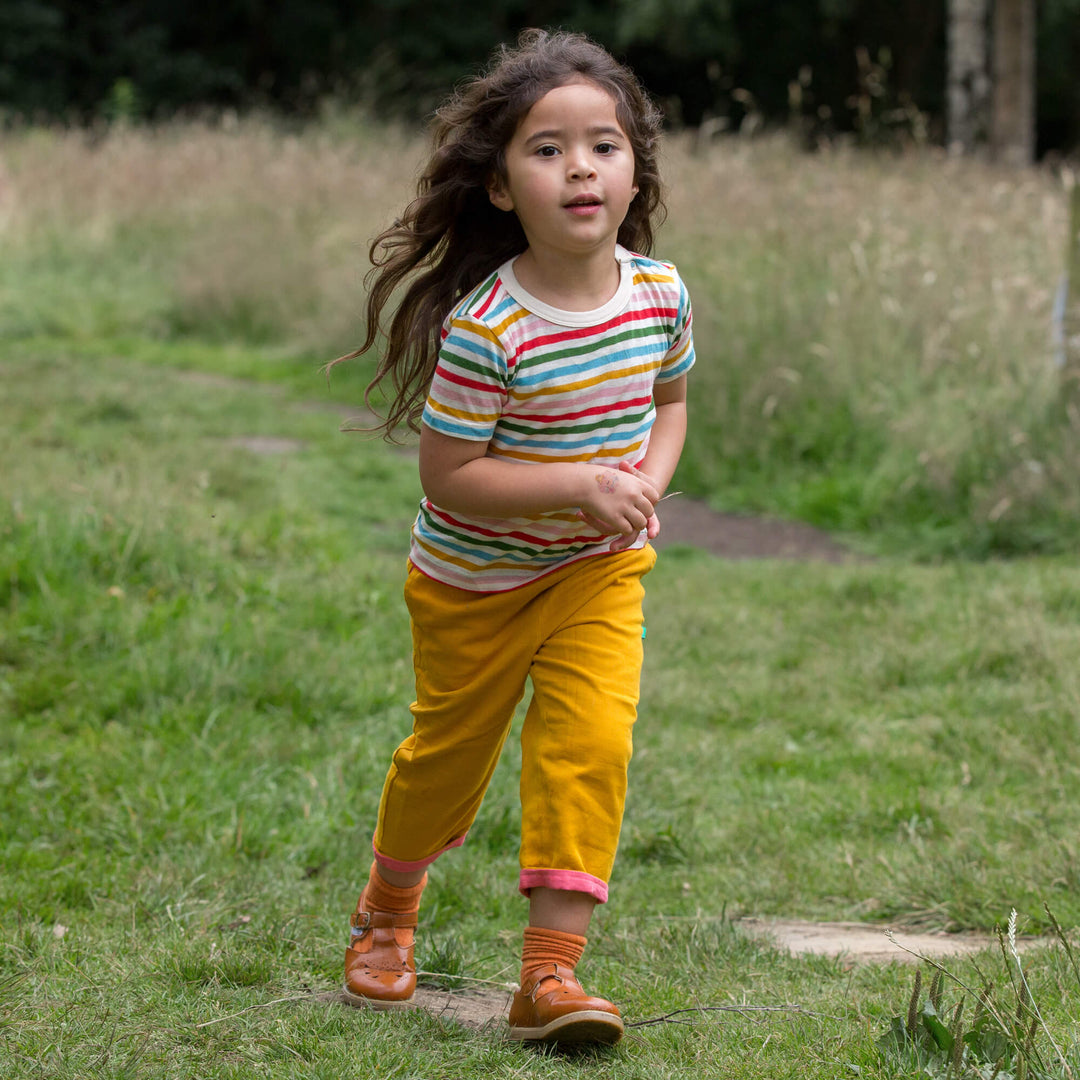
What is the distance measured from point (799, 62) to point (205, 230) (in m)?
19.8

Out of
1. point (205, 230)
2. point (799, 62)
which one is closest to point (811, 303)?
point (205, 230)

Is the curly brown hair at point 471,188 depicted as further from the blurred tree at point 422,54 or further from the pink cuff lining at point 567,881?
the blurred tree at point 422,54

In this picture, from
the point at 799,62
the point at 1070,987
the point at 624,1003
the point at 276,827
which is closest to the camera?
the point at 1070,987

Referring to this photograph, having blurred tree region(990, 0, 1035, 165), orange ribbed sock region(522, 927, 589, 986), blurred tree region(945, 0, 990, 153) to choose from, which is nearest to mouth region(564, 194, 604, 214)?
orange ribbed sock region(522, 927, 589, 986)

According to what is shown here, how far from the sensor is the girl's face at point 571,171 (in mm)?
2383

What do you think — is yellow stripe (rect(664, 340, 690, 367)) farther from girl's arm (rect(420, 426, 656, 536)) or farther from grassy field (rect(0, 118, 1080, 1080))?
grassy field (rect(0, 118, 1080, 1080))

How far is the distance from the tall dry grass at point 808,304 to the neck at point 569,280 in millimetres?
1386

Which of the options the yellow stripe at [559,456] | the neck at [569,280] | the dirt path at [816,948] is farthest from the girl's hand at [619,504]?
the dirt path at [816,948]

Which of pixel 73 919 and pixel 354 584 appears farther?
pixel 354 584

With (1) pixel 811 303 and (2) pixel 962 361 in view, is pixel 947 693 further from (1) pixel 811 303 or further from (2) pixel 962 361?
(1) pixel 811 303

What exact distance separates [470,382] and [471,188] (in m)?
0.50

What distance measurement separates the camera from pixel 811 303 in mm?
7684

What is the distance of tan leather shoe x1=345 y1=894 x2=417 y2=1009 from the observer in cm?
258

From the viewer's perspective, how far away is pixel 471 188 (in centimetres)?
263
